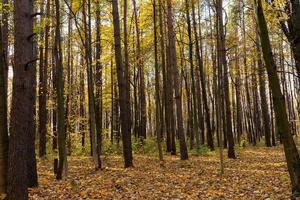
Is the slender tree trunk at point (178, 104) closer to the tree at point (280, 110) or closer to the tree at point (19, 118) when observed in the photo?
the tree at point (280, 110)

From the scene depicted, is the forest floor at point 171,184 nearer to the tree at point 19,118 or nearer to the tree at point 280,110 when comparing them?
the tree at point 280,110

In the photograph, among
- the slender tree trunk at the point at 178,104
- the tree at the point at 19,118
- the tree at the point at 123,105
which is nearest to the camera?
Result: the tree at the point at 19,118

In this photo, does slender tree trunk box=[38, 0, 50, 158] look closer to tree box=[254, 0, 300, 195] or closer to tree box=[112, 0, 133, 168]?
tree box=[112, 0, 133, 168]

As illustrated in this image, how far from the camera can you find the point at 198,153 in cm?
1753

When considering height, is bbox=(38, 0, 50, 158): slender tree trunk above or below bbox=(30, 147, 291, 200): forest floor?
above

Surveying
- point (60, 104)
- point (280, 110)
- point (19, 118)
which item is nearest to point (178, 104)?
point (60, 104)

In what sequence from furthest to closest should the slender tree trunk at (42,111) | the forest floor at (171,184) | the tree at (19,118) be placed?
the slender tree trunk at (42,111) < the forest floor at (171,184) < the tree at (19,118)

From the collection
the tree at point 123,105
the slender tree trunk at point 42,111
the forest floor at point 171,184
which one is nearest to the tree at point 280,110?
the forest floor at point 171,184

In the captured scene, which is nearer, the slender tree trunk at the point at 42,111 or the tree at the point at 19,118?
the tree at the point at 19,118

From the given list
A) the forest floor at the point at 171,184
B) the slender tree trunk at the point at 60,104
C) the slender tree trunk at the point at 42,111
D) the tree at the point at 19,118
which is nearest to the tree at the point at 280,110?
the forest floor at the point at 171,184

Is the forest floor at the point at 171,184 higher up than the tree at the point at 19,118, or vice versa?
the tree at the point at 19,118

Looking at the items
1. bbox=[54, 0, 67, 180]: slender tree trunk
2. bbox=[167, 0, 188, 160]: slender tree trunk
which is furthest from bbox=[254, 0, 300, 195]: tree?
bbox=[167, 0, 188, 160]: slender tree trunk

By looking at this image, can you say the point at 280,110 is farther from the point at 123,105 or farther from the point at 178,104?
the point at 178,104

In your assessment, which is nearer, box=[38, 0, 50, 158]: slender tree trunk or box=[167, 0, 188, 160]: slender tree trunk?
box=[167, 0, 188, 160]: slender tree trunk
